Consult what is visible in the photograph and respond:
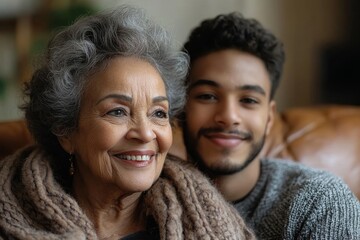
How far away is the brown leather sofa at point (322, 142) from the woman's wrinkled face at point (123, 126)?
628 millimetres

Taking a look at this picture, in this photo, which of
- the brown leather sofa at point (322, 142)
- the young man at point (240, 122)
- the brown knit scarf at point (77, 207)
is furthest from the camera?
the brown leather sofa at point (322, 142)

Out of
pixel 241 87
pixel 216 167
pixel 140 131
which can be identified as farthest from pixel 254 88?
pixel 140 131

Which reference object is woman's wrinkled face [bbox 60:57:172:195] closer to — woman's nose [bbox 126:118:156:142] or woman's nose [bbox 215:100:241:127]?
woman's nose [bbox 126:118:156:142]

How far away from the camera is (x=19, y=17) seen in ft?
12.0

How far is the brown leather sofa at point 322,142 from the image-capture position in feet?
7.35

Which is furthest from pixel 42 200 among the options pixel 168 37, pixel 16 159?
pixel 168 37

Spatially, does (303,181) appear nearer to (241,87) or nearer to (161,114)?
(241,87)

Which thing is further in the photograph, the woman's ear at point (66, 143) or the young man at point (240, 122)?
the young man at point (240, 122)

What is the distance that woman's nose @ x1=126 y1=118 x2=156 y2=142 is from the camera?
1.49 m

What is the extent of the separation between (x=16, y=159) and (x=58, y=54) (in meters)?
0.32

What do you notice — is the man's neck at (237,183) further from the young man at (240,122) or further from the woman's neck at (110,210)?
the woman's neck at (110,210)

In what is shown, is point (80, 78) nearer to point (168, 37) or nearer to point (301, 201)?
point (168, 37)

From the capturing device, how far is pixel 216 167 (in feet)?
6.01

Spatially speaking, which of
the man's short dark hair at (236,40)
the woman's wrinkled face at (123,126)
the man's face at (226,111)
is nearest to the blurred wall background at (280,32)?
the man's short dark hair at (236,40)
